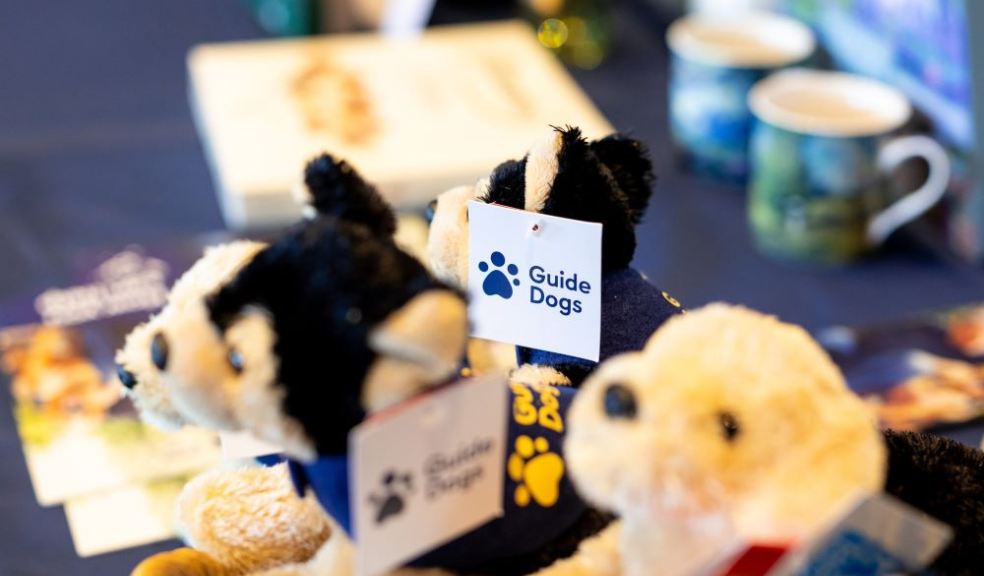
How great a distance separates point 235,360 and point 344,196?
0.08 meters

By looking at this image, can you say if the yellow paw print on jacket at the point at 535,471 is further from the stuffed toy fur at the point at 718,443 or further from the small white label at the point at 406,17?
the small white label at the point at 406,17

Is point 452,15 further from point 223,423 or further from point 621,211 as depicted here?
point 223,423

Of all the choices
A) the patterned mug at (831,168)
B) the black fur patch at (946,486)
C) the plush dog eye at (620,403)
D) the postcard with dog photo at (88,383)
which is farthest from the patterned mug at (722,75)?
the plush dog eye at (620,403)

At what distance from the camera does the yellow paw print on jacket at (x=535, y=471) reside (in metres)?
0.44

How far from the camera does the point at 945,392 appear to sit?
2.51ft

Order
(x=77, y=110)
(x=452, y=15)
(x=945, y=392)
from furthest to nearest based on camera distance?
(x=452, y=15) < (x=77, y=110) < (x=945, y=392)

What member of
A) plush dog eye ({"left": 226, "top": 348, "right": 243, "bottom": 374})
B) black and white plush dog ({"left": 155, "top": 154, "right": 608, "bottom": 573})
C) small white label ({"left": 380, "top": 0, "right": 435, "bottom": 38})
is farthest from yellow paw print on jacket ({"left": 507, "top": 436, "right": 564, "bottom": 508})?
small white label ({"left": 380, "top": 0, "right": 435, "bottom": 38})

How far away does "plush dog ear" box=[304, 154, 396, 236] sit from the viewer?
439mm

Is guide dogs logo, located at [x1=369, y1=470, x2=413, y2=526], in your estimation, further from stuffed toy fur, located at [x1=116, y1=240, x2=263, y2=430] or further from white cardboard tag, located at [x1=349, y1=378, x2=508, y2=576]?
stuffed toy fur, located at [x1=116, y1=240, x2=263, y2=430]

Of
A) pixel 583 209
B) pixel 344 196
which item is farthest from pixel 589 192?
pixel 344 196

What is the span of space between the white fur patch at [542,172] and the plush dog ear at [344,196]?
0.26ft

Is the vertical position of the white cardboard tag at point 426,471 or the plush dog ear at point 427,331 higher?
the plush dog ear at point 427,331

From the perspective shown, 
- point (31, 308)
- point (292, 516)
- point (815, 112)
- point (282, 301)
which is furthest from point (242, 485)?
point (815, 112)

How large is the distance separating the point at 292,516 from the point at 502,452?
13cm
